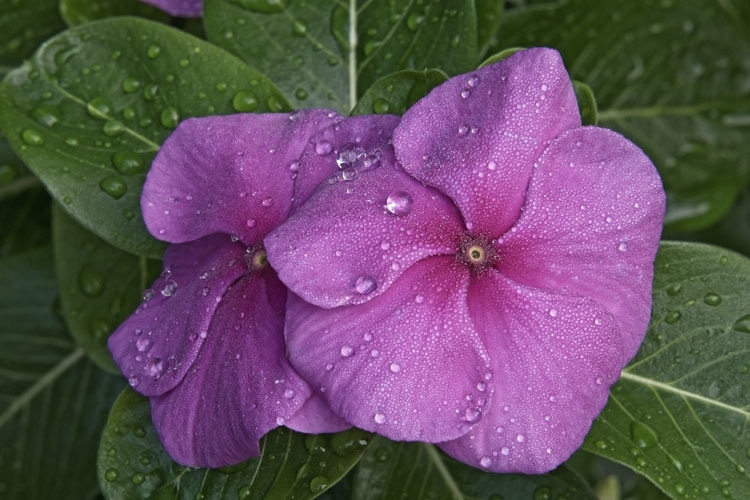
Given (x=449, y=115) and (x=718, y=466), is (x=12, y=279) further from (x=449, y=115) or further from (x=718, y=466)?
(x=718, y=466)

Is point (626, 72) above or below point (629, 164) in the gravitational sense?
below

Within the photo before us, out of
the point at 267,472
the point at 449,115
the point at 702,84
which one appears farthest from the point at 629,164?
the point at 702,84

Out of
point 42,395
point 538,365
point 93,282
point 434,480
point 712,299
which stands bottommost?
point 42,395

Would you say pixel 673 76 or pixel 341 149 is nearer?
pixel 341 149

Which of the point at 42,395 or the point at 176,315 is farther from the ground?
the point at 176,315

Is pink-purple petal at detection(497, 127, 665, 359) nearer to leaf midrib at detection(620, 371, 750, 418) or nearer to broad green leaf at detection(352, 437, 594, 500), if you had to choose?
leaf midrib at detection(620, 371, 750, 418)

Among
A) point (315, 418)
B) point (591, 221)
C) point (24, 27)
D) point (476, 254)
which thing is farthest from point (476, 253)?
point (24, 27)

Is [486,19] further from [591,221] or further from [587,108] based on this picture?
[591,221]
